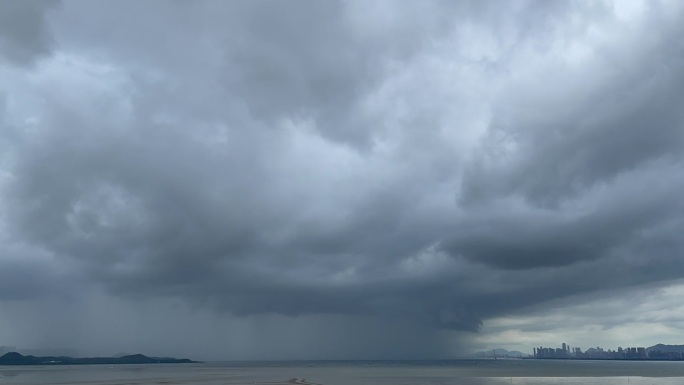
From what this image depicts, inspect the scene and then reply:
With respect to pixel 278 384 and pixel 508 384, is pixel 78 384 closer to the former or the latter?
pixel 278 384

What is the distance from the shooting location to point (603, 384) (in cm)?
13712

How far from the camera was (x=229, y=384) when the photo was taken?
142 meters

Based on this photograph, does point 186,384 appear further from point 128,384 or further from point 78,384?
point 78,384

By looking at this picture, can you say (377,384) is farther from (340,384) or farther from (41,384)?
(41,384)

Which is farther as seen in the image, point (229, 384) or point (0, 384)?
point (0, 384)

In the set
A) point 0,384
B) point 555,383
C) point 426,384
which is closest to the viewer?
point 426,384

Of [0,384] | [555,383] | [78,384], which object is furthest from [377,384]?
[0,384]

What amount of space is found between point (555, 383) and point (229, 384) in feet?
261

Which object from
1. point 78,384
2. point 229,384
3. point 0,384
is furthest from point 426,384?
point 0,384

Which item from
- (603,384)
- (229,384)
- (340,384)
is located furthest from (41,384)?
(603,384)

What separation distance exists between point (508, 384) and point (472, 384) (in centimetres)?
1044

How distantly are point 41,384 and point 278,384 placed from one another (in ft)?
196

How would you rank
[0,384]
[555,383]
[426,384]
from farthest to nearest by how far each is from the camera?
1. [0,384]
2. [555,383]
3. [426,384]

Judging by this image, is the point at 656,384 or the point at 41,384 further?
the point at 41,384
